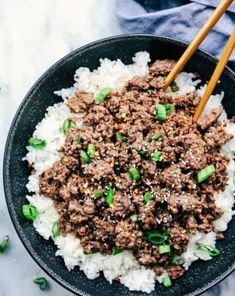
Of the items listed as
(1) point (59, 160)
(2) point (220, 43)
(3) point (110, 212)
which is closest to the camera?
(3) point (110, 212)

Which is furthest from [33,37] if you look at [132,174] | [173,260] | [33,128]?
[173,260]

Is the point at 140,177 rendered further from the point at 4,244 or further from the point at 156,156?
the point at 4,244

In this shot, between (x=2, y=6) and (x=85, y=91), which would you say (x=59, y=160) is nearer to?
(x=85, y=91)

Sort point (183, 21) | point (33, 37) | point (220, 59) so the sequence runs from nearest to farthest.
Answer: point (220, 59), point (183, 21), point (33, 37)

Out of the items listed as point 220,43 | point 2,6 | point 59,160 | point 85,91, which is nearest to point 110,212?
point 59,160

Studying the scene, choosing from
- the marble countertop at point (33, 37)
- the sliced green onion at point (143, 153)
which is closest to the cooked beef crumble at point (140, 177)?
the sliced green onion at point (143, 153)

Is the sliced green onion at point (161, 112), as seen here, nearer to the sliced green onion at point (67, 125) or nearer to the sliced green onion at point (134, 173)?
the sliced green onion at point (134, 173)

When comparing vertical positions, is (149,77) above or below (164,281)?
above
